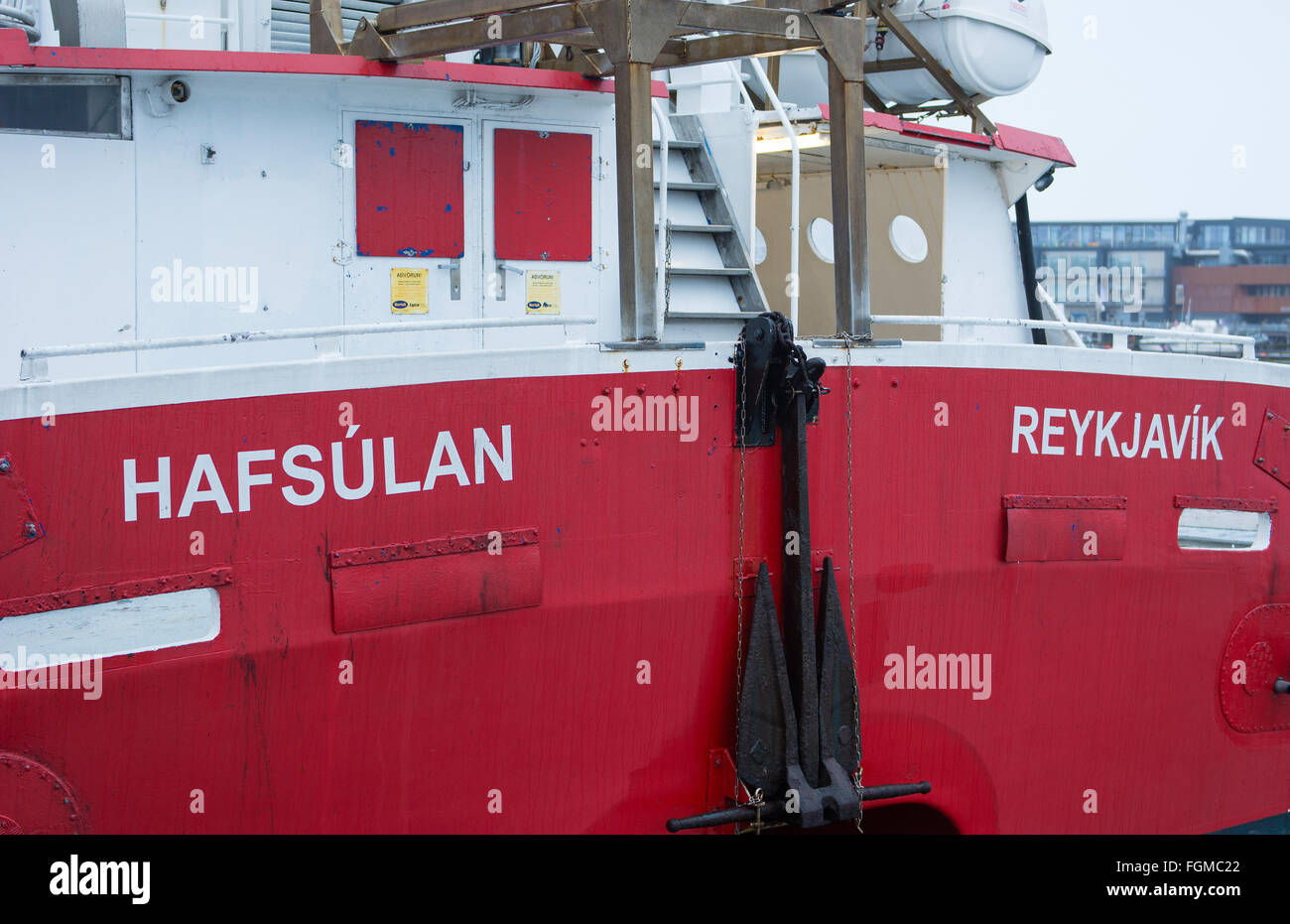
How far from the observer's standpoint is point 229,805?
4.39 meters

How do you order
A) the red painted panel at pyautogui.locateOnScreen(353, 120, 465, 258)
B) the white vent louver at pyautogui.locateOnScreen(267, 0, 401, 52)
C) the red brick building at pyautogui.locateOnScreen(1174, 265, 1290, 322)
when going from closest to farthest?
the red painted panel at pyautogui.locateOnScreen(353, 120, 465, 258), the white vent louver at pyautogui.locateOnScreen(267, 0, 401, 52), the red brick building at pyautogui.locateOnScreen(1174, 265, 1290, 322)

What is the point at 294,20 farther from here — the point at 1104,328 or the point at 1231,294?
the point at 1231,294

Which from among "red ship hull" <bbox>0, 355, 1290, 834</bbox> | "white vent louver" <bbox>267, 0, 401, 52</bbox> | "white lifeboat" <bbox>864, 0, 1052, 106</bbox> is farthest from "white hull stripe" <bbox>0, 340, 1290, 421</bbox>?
"white lifeboat" <bbox>864, 0, 1052, 106</bbox>

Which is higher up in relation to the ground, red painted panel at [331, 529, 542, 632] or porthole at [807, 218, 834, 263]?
porthole at [807, 218, 834, 263]

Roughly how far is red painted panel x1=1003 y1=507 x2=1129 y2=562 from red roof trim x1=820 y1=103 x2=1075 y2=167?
8.82 feet

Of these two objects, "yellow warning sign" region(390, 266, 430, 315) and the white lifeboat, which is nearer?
"yellow warning sign" region(390, 266, 430, 315)

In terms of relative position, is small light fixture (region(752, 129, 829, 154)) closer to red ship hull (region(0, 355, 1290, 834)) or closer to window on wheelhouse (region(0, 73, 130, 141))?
red ship hull (region(0, 355, 1290, 834))

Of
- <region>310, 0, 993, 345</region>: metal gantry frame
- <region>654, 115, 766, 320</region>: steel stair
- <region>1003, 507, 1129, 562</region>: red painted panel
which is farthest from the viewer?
<region>654, 115, 766, 320</region>: steel stair

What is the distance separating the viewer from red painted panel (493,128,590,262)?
20.4 ft

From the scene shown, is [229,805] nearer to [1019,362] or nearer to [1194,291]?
[1019,362]

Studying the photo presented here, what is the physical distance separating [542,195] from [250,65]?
4.95ft

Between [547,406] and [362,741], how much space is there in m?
1.43

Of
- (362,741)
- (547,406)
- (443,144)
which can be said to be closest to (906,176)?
(443,144)

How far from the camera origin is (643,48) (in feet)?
16.1
